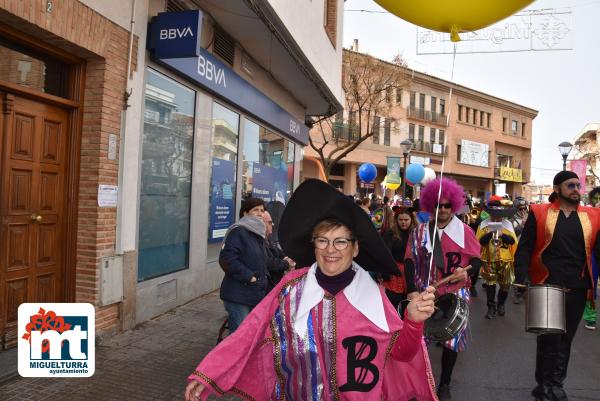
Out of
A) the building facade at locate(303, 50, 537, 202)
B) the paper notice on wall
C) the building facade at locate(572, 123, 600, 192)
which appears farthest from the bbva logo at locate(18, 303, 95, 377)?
the building facade at locate(572, 123, 600, 192)

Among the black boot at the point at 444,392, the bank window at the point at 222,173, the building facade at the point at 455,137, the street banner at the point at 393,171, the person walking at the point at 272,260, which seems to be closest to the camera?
the black boot at the point at 444,392

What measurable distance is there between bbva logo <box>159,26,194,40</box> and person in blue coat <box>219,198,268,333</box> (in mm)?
2661

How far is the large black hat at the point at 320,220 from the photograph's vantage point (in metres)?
2.20

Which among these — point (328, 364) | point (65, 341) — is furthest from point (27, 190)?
point (328, 364)

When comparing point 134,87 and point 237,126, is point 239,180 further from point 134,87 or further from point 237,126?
point 134,87

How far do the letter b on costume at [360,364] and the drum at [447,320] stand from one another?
1.39 metres

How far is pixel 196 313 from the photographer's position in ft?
22.4

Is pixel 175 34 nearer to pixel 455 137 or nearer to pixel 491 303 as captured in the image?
pixel 491 303

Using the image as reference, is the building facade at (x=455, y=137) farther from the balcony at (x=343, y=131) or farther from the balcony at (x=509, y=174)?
the balcony at (x=343, y=131)

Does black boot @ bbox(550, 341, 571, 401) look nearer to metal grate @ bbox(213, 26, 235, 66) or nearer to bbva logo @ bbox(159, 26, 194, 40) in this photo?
bbva logo @ bbox(159, 26, 194, 40)

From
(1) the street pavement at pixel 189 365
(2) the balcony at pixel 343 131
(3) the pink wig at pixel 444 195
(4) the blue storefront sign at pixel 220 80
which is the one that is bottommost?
(1) the street pavement at pixel 189 365

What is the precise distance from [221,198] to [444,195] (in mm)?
5051

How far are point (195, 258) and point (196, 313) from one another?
44.7 inches

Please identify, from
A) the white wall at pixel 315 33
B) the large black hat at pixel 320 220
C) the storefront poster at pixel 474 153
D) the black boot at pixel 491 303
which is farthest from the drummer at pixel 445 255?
the storefront poster at pixel 474 153
